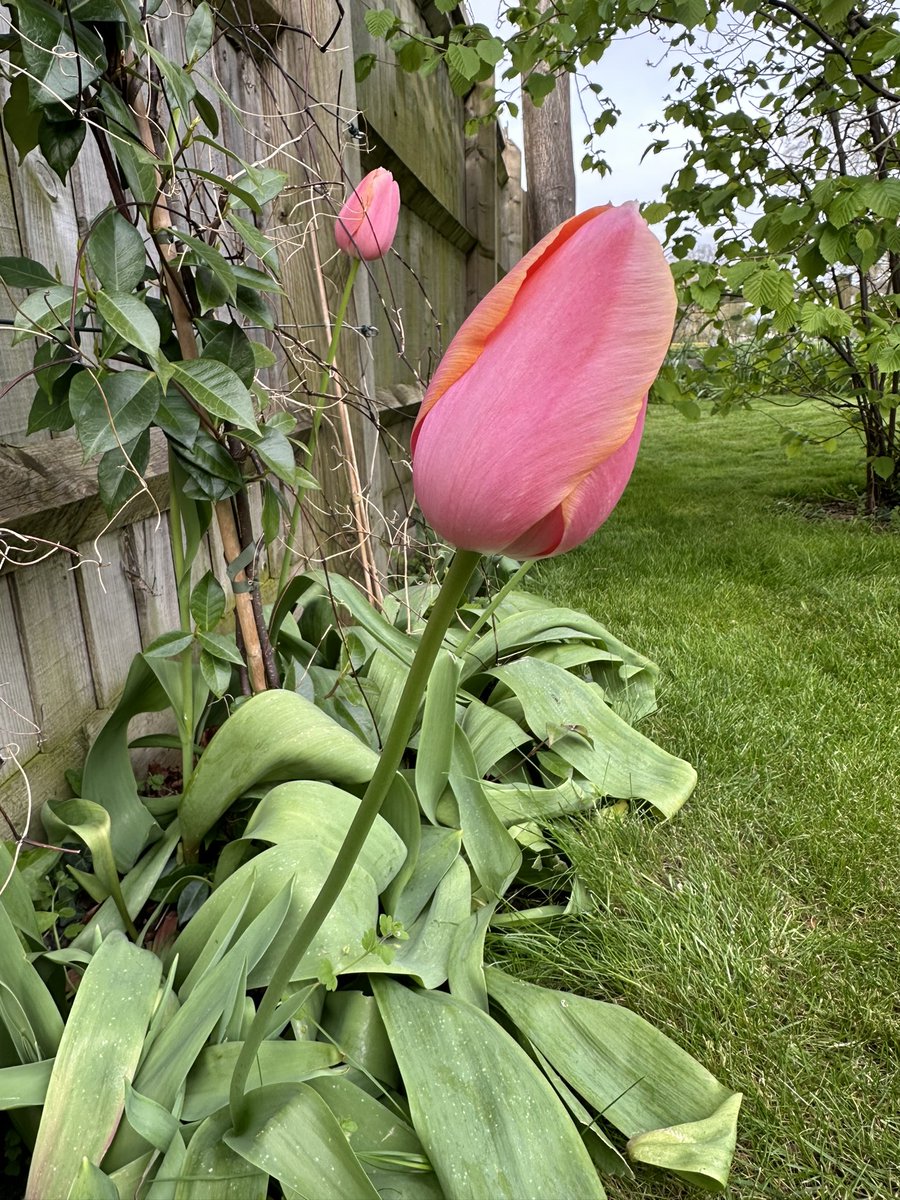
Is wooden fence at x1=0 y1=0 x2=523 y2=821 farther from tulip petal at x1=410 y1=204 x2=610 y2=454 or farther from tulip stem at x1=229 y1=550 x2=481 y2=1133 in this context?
tulip petal at x1=410 y1=204 x2=610 y2=454

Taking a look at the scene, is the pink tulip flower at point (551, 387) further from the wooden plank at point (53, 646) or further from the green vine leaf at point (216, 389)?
the wooden plank at point (53, 646)

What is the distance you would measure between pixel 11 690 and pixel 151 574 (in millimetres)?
498

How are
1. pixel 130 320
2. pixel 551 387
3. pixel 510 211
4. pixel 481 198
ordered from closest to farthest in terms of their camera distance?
1. pixel 551 387
2. pixel 130 320
3. pixel 481 198
4. pixel 510 211

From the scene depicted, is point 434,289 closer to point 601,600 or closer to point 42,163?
point 601,600

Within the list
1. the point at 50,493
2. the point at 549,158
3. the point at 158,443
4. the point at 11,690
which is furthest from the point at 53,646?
the point at 549,158

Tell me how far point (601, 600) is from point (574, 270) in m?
2.79

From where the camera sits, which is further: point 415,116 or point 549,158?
point 549,158

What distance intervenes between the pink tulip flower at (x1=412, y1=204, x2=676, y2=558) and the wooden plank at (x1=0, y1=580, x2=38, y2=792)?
94 centimetres

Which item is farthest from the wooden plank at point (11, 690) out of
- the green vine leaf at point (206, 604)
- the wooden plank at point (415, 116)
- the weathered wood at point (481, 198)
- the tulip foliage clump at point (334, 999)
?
the weathered wood at point (481, 198)

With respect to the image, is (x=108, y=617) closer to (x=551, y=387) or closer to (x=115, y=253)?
(x=115, y=253)

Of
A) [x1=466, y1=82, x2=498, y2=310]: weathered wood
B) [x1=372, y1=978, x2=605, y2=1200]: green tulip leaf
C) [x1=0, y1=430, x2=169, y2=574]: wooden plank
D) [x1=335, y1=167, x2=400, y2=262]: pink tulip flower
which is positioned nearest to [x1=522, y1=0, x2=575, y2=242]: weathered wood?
[x1=466, y1=82, x2=498, y2=310]: weathered wood

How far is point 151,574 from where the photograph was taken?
1705mm

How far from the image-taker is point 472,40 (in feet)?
10.1

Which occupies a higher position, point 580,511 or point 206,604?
point 580,511
